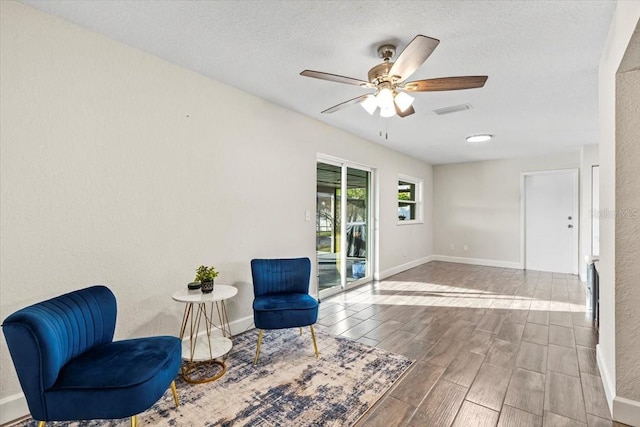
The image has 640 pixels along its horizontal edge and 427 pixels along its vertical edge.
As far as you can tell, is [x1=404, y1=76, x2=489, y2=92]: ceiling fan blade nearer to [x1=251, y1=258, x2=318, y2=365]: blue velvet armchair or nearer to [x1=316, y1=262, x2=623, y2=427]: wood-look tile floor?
[x1=251, y1=258, x2=318, y2=365]: blue velvet armchair

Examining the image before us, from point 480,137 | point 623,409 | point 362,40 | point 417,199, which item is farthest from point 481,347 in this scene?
point 417,199

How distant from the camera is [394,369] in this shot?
2.37 meters

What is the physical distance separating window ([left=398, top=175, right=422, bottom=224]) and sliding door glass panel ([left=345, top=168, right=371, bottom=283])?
1134mm

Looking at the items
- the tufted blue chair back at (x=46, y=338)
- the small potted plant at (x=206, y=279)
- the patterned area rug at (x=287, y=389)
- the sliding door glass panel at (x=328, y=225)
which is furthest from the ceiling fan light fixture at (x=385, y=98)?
the tufted blue chair back at (x=46, y=338)

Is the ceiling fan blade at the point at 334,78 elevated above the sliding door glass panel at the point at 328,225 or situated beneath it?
elevated above

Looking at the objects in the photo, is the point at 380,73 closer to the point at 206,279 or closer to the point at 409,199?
the point at 206,279

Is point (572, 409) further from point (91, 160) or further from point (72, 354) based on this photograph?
point (91, 160)

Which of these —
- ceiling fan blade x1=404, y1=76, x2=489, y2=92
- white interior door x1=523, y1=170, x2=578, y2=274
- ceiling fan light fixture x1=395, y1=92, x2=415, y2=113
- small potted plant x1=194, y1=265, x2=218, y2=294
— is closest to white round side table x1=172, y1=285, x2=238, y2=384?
small potted plant x1=194, y1=265, x2=218, y2=294

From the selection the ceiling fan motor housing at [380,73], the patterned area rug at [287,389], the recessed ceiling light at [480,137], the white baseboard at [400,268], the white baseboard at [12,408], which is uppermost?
the recessed ceiling light at [480,137]

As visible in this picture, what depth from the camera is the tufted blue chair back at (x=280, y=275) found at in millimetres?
2857

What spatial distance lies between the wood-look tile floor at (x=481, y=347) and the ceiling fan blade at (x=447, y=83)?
2.05 metres

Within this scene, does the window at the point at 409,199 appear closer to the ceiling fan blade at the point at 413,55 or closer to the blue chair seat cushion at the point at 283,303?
the blue chair seat cushion at the point at 283,303

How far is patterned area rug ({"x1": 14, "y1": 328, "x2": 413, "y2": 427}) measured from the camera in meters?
1.80

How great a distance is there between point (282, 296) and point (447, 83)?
2148mm
